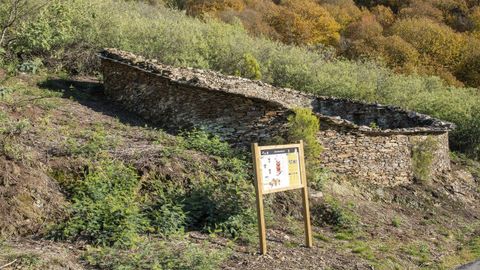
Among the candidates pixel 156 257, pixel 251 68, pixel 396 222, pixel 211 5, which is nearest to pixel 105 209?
pixel 156 257

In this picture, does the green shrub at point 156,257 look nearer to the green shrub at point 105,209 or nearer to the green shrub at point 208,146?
the green shrub at point 105,209

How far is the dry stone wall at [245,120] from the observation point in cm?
1062

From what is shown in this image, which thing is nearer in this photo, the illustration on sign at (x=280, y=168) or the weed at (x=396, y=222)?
the illustration on sign at (x=280, y=168)

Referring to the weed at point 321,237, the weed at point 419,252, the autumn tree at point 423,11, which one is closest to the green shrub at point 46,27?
the weed at point 321,237

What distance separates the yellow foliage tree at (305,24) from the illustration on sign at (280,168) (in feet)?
118

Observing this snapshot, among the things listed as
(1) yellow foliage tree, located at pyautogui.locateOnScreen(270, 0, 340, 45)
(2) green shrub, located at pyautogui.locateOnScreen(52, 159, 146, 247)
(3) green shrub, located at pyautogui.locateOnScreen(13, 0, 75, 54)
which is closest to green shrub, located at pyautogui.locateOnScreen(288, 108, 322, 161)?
(2) green shrub, located at pyautogui.locateOnScreen(52, 159, 146, 247)

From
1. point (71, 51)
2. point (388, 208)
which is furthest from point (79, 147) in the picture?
point (71, 51)

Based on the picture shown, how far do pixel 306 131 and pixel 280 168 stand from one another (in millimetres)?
2754

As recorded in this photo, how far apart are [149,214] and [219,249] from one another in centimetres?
115

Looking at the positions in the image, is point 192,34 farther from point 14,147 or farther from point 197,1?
point 197,1

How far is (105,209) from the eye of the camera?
671cm

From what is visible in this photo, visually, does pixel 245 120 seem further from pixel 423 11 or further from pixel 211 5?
pixel 423 11

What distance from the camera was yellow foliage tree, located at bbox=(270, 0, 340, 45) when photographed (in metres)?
44.1

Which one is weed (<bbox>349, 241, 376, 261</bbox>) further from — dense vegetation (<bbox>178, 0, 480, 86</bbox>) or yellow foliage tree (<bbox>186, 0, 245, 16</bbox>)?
yellow foliage tree (<bbox>186, 0, 245, 16</bbox>)
